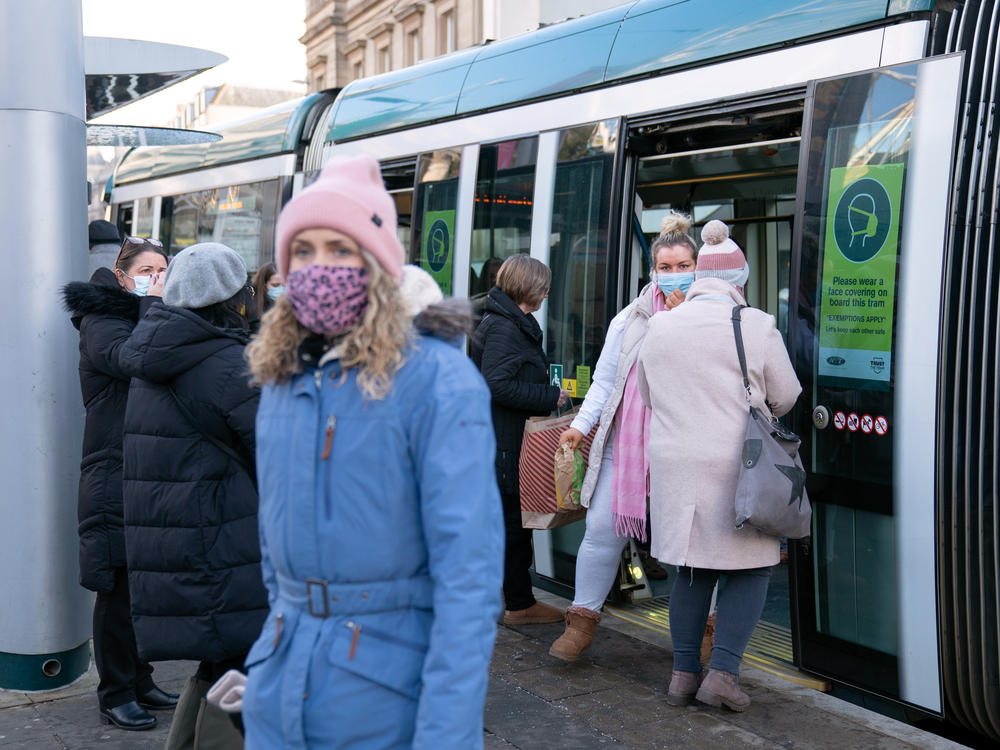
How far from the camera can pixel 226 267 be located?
3.19 meters

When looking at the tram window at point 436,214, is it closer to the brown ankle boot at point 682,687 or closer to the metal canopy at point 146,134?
the metal canopy at point 146,134

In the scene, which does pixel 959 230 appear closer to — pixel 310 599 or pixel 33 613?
pixel 310 599

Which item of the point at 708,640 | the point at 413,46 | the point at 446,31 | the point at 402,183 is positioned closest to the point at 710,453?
the point at 708,640

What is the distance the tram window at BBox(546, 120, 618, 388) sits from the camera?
17.7ft

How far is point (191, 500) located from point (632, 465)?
2.10 m

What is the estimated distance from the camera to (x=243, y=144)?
9.55 metres

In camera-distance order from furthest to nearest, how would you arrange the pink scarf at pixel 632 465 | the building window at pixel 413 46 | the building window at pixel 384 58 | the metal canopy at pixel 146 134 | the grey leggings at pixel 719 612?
the building window at pixel 384 58, the building window at pixel 413 46, the metal canopy at pixel 146 134, the pink scarf at pixel 632 465, the grey leggings at pixel 719 612

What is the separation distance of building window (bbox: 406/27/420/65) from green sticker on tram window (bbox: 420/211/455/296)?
Result: 32.9 m

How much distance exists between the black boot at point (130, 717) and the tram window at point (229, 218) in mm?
4753

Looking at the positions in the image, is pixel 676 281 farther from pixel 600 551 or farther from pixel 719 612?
pixel 719 612

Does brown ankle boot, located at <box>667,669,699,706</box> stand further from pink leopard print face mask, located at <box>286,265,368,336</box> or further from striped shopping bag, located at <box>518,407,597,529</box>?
pink leopard print face mask, located at <box>286,265,368,336</box>

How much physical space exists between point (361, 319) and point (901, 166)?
8.58 ft

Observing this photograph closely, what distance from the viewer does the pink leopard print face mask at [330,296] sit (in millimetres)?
1945

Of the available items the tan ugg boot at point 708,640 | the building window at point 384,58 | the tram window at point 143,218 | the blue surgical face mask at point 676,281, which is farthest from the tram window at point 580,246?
the building window at point 384,58
